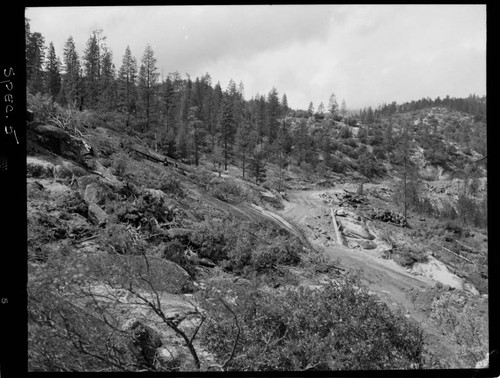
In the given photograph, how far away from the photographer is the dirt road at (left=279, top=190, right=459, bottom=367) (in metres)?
6.95

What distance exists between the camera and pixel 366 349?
5660 mm

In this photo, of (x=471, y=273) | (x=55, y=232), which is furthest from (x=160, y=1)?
(x=471, y=273)

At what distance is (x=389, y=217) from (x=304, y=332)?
555 cm

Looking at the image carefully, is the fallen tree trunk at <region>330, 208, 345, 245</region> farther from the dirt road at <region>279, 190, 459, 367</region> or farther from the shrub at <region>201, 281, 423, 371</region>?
the shrub at <region>201, 281, 423, 371</region>

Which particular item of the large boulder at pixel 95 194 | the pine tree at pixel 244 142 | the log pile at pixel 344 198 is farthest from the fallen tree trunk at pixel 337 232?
the large boulder at pixel 95 194

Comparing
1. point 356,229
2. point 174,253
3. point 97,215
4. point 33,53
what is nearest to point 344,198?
point 356,229

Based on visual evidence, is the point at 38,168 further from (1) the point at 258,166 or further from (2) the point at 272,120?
(2) the point at 272,120

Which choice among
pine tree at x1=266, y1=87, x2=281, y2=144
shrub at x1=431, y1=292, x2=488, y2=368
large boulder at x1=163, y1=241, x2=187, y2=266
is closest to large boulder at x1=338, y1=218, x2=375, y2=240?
shrub at x1=431, y1=292, x2=488, y2=368
